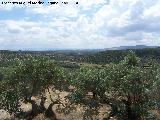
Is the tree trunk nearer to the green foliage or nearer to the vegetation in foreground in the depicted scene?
the vegetation in foreground

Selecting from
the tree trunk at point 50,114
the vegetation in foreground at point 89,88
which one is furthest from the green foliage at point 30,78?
the tree trunk at point 50,114

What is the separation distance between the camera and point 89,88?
67.2 m

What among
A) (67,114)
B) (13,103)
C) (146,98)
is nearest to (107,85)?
(146,98)

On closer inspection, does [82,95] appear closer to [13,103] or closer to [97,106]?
[97,106]

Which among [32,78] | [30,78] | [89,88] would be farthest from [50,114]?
[89,88]

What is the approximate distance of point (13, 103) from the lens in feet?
237

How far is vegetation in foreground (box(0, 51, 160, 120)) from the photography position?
212 ft

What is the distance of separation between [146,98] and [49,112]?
21729 millimetres

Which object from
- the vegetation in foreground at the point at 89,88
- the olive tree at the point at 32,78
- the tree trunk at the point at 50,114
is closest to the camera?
the vegetation in foreground at the point at 89,88

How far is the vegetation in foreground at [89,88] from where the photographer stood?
64.8m

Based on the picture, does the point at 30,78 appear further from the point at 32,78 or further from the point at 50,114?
the point at 50,114

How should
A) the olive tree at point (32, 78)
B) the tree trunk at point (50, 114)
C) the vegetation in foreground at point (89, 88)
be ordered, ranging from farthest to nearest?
the tree trunk at point (50, 114) → the olive tree at point (32, 78) → the vegetation in foreground at point (89, 88)

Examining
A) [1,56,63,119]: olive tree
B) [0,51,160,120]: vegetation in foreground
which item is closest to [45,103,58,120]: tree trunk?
[0,51,160,120]: vegetation in foreground

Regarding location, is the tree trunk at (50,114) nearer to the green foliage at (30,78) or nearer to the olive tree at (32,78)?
the olive tree at (32,78)
